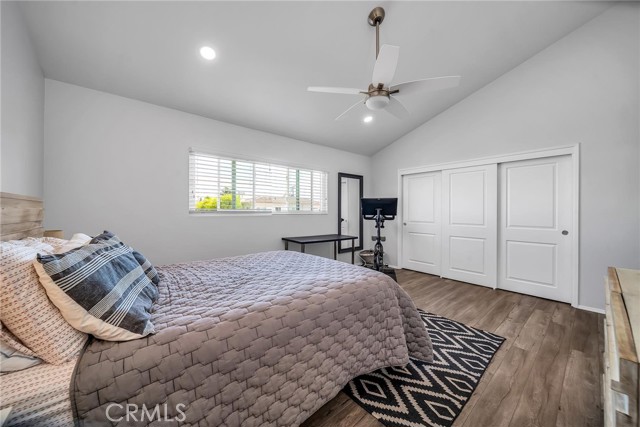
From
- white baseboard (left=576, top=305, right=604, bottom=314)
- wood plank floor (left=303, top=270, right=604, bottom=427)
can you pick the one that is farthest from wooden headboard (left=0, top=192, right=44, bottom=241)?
white baseboard (left=576, top=305, right=604, bottom=314)

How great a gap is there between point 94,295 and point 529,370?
106 inches

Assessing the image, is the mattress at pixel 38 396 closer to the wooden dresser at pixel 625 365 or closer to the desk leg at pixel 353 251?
the wooden dresser at pixel 625 365

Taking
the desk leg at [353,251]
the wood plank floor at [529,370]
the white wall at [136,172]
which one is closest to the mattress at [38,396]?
the wood plank floor at [529,370]

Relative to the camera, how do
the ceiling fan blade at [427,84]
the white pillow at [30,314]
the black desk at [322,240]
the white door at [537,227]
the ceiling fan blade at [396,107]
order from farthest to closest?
the black desk at [322,240] → the white door at [537,227] → the ceiling fan blade at [396,107] → the ceiling fan blade at [427,84] → the white pillow at [30,314]

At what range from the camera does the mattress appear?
700 millimetres

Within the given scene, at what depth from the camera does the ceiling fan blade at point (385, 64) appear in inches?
61.2

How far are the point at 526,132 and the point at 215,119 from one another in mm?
4152

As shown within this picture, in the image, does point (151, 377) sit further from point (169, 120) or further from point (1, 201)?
point (169, 120)

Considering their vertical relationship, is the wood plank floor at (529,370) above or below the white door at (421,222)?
below

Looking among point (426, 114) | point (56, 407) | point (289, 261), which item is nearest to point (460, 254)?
point (426, 114)

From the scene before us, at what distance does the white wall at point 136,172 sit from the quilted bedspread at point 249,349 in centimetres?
111

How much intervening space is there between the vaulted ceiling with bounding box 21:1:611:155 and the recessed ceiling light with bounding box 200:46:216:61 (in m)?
0.04

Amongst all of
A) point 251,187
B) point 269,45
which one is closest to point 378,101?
point 269,45

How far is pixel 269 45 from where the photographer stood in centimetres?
224
